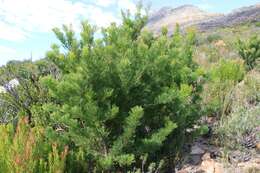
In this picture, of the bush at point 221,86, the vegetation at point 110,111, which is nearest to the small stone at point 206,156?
the vegetation at point 110,111

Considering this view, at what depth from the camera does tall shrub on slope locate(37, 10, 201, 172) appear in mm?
4492

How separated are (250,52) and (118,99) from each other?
26.5 ft

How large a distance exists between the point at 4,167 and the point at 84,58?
50.7 inches

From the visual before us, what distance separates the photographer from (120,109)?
476 cm

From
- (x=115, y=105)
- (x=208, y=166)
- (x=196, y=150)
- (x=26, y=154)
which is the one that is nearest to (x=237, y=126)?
(x=196, y=150)

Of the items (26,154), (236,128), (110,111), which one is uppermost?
(110,111)

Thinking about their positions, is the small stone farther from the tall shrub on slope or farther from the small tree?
the small tree

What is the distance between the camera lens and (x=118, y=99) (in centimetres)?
480

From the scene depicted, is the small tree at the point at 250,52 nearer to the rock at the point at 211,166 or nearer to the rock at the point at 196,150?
the rock at the point at 196,150

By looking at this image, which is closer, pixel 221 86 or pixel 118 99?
pixel 118 99

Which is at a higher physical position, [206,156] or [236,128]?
[236,128]

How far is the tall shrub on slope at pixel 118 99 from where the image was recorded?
14.7ft

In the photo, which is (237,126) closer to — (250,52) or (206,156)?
(206,156)

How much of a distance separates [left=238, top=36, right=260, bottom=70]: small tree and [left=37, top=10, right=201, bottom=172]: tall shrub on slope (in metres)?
6.98
